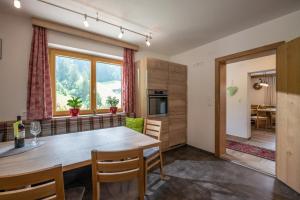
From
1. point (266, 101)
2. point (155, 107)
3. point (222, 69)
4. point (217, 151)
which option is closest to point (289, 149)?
point (217, 151)

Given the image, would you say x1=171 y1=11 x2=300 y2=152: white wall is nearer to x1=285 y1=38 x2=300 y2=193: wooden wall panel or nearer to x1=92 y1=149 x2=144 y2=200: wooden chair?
x1=285 y1=38 x2=300 y2=193: wooden wall panel

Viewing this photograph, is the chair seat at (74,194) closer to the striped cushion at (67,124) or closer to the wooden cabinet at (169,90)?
the striped cushion at (67,124)

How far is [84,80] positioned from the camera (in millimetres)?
3020

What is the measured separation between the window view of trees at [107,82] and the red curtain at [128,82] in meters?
0.25

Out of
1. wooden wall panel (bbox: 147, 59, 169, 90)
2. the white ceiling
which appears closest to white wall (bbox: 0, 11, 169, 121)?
the white ceiling

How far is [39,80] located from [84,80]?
80 cm

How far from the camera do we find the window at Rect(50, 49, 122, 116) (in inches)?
107

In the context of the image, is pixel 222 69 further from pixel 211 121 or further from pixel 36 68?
pixel 36 68

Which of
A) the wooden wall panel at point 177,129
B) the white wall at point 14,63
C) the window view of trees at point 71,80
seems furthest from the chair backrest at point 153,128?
the white wall at point 14,63

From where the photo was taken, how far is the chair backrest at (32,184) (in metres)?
0.74

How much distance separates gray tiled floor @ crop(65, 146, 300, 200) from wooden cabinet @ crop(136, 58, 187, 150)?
80 centimetres

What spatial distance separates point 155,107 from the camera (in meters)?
3.20

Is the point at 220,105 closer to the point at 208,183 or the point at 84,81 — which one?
the point at 208,183

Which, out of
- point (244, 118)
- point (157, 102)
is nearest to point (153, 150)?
point (157, 102)
